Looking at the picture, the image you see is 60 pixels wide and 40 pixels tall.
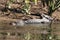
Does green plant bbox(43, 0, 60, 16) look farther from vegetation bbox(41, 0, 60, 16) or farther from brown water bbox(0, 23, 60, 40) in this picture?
brown water bbox(0, 23, 60, 40)

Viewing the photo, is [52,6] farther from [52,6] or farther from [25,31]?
[25,31]

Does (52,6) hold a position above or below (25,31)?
above

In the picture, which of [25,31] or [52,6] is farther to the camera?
[52,6]

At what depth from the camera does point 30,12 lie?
1545cm

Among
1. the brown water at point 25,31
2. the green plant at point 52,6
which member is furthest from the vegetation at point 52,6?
the brown water at point 25,31

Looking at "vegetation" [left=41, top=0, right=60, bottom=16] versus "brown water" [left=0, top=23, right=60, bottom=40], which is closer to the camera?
"brown water" [left=0, top=23, right=60, bottom=40]

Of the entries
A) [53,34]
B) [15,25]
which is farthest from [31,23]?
[53,34]

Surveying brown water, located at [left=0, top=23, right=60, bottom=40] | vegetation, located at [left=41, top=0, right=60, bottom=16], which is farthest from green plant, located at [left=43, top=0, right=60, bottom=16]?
brown water, located at [left=0, top=23, right=60, bottom=40]

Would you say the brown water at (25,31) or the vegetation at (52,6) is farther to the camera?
the vegetation at (52,6)

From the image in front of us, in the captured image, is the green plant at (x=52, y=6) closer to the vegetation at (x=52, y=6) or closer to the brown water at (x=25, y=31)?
the vegetation at (x=52, y=6)

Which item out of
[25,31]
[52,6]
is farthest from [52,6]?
[25,31]

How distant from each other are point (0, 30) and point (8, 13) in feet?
11.5

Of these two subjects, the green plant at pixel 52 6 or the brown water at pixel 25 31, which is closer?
the brown water at pixel 25 31

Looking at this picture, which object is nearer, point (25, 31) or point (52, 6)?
point (25, 31)
